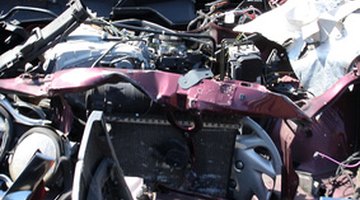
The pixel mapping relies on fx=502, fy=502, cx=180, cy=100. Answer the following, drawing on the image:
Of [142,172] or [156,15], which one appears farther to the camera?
[156,15]

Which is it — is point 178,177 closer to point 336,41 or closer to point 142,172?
point 142,172

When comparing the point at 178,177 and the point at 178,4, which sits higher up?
the point at 178,4

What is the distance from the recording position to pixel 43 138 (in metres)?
2.61

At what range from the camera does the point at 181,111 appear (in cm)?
248

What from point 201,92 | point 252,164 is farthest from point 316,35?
point 201,92

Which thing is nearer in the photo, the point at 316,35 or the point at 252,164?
the point at 252,164

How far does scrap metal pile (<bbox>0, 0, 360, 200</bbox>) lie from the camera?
2398 millimetres

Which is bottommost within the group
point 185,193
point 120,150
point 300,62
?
point 185,193

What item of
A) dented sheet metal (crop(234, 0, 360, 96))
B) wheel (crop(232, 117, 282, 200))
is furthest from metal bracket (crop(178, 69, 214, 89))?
dented sheet metal (crop(234, 0, 360, 96))

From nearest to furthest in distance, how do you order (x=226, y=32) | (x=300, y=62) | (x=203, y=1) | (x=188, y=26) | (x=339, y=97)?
(x=339, y=97), (x=300, y=62), (x=226, y=32), (x=188, y=26), (x=203, y=1)

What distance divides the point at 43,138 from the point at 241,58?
4.27 feet

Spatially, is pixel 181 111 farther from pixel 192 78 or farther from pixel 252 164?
pixel 252 164

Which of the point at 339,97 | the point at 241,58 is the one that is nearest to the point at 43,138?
the point at 241,58

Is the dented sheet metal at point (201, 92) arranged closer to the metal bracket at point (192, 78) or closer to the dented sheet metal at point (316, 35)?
the metal bracket at point (192, 78)
